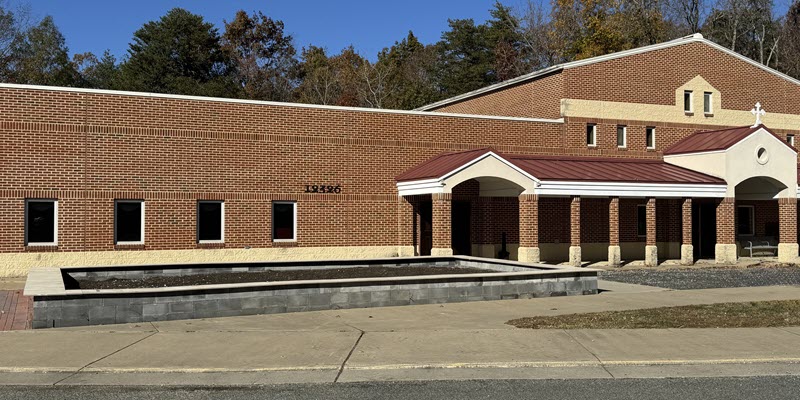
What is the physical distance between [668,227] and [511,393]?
83.5 ft

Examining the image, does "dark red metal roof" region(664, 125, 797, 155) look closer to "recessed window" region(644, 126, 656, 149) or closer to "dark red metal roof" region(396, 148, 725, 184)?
"recessed window" region(644, 126, 656, 149)

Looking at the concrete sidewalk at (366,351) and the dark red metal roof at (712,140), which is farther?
the dark red metal roof at (712,140)

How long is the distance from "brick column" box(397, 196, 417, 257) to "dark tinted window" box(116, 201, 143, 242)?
8543mm

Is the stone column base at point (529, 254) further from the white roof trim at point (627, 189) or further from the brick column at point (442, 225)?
the brick column at point (442, 225)

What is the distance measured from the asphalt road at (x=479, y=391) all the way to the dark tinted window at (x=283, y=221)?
17.2 meters

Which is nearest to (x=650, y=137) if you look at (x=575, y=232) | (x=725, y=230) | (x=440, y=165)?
(x=725, y=230)

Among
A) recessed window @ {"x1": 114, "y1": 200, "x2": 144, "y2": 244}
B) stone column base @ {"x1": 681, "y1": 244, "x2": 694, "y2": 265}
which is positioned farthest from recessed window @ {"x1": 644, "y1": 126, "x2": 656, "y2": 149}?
recessed window @ {"x1": 114, "y1": 200, "x2": 144, "y2": 244}

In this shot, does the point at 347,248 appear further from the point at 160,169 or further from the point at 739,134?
the point at 739,134

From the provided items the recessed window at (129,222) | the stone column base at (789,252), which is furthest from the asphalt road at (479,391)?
the stone column base at (789,252)

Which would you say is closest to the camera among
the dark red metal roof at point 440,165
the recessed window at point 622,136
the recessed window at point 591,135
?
the dark red metal roof at point 440,165

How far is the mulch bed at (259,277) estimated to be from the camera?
1662 centimetres

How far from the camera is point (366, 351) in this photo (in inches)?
425

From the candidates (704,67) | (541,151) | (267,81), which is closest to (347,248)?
(541,151)

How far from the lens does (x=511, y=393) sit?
8.51m
